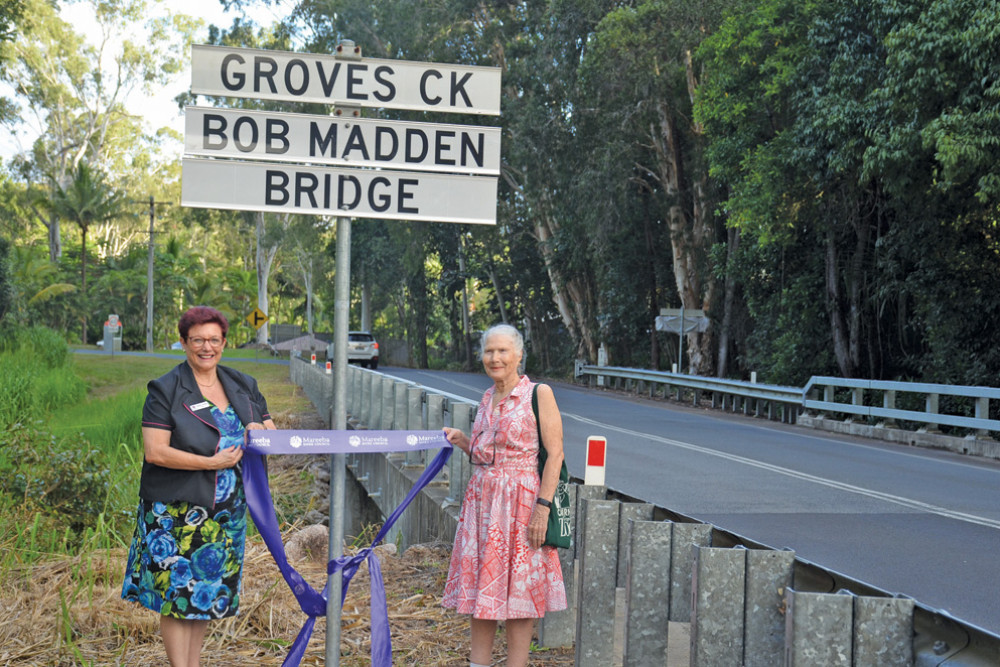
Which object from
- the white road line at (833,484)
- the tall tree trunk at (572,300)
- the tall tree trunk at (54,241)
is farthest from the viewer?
the tall tree trunk at (54,241)

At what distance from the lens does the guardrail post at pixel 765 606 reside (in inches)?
149

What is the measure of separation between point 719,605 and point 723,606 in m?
0.01

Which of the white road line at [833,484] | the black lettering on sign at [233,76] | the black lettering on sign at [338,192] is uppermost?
the black lettering on sign at [233,76]

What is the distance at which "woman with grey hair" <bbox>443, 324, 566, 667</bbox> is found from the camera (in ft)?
15.8

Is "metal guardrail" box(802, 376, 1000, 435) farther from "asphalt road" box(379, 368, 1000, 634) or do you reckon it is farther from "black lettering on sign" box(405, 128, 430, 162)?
"black lettering on sign" box(405, 128, 430, 162)

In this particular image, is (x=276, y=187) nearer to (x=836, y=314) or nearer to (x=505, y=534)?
(x=505, y=534)

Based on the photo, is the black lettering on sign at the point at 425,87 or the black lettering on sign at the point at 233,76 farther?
the black lettering on sign at the point at 425,87

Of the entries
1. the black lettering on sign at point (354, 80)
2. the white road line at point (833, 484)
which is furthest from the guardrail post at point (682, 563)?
the white road line at point (833, 484)

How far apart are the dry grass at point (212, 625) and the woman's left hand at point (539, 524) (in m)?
0.99

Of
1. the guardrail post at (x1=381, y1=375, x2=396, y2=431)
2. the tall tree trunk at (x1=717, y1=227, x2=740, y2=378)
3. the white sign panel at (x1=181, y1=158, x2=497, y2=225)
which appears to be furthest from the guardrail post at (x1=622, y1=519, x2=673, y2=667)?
the tall tree trunk at (x1=717, y1=227, x2=740, y2=378)

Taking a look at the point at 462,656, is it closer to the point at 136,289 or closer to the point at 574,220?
the point at 574,220

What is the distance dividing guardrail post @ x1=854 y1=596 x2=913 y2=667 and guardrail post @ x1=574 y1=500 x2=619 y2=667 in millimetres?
1578

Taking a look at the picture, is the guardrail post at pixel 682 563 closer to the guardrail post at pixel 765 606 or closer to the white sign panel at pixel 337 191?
the guardrail post at pixel 765 606

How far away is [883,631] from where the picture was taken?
11.0 feet
